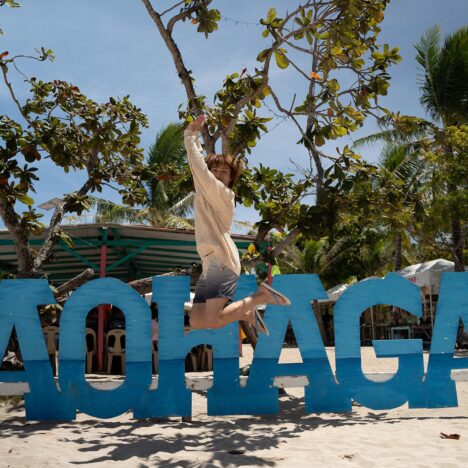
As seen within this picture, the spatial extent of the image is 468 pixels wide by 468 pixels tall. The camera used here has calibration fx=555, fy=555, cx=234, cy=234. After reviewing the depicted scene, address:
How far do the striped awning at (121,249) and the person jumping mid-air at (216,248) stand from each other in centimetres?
529

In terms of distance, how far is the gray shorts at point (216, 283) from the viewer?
12.8 feet

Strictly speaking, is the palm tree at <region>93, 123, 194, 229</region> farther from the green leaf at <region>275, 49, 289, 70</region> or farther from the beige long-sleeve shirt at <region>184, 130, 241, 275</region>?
the beige long-sleeve shirt at <region>184, 130, 241, 275</region>

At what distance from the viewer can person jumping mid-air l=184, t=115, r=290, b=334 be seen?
3855 mm

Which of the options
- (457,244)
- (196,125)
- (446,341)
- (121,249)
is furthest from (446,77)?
(196,125)

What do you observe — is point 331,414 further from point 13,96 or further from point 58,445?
point 13,96

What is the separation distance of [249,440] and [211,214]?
2147 millimetres

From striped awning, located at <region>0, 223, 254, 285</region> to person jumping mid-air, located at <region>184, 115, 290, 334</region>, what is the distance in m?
5.29

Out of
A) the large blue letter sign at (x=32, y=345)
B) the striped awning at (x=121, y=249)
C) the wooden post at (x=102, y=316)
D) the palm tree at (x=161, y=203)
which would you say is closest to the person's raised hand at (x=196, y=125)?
the large blue letter sign at (x=32, y=345)

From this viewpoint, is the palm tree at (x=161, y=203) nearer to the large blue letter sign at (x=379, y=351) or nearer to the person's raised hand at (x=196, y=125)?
the large blue letter sign at (x=379, y=351)

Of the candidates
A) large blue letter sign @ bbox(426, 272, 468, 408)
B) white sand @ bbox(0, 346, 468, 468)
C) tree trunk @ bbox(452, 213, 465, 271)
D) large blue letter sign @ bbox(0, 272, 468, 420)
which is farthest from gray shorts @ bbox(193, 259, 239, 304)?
tree trunk @ bbox(452, 213, 465, 271)

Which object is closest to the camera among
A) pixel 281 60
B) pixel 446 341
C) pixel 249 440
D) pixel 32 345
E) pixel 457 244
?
pixel 249 440

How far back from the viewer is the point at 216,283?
12.9ft

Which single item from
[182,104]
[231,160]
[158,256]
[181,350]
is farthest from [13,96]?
[158,256]

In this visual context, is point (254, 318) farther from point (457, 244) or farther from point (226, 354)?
point (457, 244)
